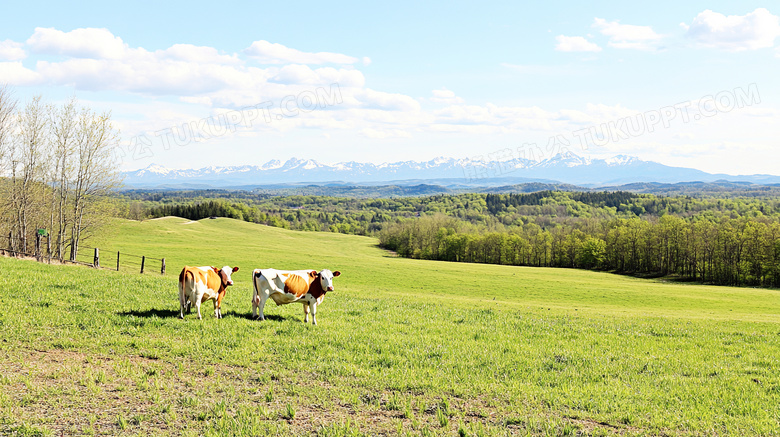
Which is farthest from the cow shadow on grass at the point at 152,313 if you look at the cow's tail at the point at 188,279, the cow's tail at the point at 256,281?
the cow's tail at the point at 256,281

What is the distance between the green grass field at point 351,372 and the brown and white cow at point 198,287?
60 centimetres

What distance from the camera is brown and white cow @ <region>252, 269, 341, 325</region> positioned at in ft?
48.1

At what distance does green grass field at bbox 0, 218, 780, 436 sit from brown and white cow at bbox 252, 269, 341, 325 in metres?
0.75

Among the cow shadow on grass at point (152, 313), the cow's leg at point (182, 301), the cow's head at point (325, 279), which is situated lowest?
the cow shadow on grass at point (152, 313)

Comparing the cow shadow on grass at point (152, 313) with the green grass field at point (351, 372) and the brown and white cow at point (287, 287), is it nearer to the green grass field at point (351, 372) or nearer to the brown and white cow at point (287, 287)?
the green grass field at point (351, 372)

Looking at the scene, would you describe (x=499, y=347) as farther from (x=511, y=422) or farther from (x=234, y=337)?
(x=234, y=337)

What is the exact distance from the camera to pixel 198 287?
Answer: 14406 millimetres

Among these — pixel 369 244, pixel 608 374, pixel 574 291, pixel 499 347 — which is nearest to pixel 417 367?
pixel 499 347

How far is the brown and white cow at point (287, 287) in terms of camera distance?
577 inches

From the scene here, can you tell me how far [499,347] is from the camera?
13.4 m

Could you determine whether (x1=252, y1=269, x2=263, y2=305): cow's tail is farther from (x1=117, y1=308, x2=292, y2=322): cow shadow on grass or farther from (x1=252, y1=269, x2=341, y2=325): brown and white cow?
(x1=117, y1=308, x2=292, y2=322): cow shadow on grass

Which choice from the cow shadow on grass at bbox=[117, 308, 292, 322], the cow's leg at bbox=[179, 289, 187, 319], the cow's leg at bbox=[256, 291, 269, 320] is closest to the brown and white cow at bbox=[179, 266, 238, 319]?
the cow's leg at bbox=[179, 289, 187, 319]

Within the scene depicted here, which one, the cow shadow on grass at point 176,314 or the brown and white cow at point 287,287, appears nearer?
the cow shadow on grass at point 176,314

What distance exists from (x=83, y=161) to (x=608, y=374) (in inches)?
2087
